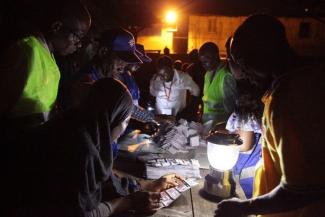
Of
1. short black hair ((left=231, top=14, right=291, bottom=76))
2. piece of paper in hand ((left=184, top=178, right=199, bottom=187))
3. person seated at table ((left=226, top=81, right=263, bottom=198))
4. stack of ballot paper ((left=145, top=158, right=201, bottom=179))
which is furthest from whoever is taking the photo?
person seated at table ((left=226, top=81, right=263, bottom=198))

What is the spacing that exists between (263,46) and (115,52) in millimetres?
2348

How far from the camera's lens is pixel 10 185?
6.97ft

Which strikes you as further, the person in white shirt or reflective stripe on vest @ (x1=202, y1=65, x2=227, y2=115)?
the person in white shirt

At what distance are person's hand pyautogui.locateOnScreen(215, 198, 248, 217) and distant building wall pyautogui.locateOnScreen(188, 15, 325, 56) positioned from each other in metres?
13.0

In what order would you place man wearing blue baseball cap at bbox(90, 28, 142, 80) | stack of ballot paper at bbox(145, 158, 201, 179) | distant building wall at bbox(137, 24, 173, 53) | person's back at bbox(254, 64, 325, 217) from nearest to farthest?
person's back at bbox(254, 64, 325, 217) → stack of ballot paper at bbox(145, 158, 201, 179) → man wearing blue baseball cap at bbox(90, 28, 142, 80) → distant building wall at bbox(137, 24, 173, 53)

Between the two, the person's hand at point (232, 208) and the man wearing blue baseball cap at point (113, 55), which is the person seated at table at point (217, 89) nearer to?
the man wearing blue baseball cap at point (113, 55)

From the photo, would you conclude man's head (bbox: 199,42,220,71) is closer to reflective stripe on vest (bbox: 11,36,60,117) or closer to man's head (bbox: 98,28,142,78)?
man's head (bbox: 98,28,142,78)

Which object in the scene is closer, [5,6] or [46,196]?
[46,196]

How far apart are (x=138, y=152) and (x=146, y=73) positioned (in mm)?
7747

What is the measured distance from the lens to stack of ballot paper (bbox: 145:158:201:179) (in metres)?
3.14

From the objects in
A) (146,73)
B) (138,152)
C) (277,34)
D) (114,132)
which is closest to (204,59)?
(138,152)

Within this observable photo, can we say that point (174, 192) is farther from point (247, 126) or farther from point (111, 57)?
point (111, 57)

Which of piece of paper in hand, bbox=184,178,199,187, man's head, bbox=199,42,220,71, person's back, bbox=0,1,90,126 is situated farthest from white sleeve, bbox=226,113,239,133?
man's head, bbox=199,42,220,71

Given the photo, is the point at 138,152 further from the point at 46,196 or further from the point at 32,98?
the point at 46,196
